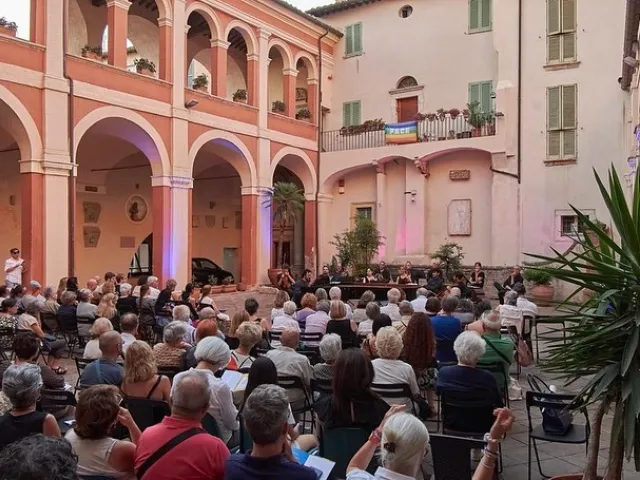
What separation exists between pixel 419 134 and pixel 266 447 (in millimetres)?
17990

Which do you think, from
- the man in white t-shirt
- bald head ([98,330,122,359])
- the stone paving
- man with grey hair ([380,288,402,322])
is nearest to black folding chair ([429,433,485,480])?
the stone paving

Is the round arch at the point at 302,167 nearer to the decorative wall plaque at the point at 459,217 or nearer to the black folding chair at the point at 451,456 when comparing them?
the decorative wall plaque at the point at 459,217

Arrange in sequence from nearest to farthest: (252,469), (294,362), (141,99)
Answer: (252,469) → (294,362) → (141,99)

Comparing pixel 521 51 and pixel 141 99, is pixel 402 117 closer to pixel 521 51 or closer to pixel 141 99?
pixel 521 51

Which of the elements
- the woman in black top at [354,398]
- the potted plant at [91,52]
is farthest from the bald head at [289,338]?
the potted plant at [91,52]

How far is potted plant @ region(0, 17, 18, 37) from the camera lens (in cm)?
1244

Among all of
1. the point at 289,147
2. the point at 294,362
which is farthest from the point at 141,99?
the point at 294,362

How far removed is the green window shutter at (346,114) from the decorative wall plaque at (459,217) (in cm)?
523

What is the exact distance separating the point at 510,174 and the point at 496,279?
321cm

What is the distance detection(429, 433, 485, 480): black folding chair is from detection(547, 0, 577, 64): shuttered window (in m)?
16.7

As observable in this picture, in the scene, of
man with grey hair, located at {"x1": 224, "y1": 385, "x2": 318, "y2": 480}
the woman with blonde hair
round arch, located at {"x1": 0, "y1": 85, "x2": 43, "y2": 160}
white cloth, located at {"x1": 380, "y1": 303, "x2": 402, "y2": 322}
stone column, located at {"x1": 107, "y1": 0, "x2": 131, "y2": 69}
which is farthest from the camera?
stone column, located at {"x1": 107, "y1": 0, "x2": 131, "y2": 69}

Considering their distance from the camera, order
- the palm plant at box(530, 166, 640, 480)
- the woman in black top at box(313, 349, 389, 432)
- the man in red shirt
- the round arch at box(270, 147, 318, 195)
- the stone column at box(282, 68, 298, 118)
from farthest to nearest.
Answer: the round arch at box(270, 147, 318, 195), the stone column at box(282, 68, 298, 118), the woman in black top at box(313, 349, 389, 432), the palm plant at box(530, 166, 640, 480), the man in red shirt

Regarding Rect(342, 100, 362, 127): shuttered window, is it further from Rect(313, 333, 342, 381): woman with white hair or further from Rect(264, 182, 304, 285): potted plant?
Rect(313, 333, 342, 381): woman with white hair

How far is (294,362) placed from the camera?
4.82 metres
